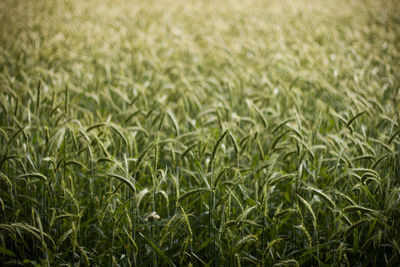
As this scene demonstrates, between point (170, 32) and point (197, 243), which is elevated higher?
point (170, 32)

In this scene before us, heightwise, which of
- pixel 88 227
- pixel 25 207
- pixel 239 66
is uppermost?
pixel 239 66

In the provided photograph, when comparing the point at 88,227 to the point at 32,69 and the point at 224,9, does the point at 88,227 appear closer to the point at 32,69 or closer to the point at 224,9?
the point at 32,69

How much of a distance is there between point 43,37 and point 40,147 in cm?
343

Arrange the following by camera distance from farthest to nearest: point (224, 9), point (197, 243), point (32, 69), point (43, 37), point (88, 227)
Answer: point (224, 9) < point (43, 37) < point (32, 69) < point (88, 227) < point (197, 243)

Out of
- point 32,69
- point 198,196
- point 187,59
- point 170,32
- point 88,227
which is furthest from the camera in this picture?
point 170,32

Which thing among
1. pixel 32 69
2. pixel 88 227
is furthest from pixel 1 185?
pixel 32 69

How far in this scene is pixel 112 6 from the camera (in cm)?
872

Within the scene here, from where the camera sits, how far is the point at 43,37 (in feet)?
17.1

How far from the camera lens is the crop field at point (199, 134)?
157cm

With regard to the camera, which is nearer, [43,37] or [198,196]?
[198,196]

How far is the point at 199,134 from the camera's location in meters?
2.25

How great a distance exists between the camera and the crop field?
157 cm

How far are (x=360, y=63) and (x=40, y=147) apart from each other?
12.4 ft

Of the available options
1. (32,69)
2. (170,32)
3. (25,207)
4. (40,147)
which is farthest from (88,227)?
(170,32)
